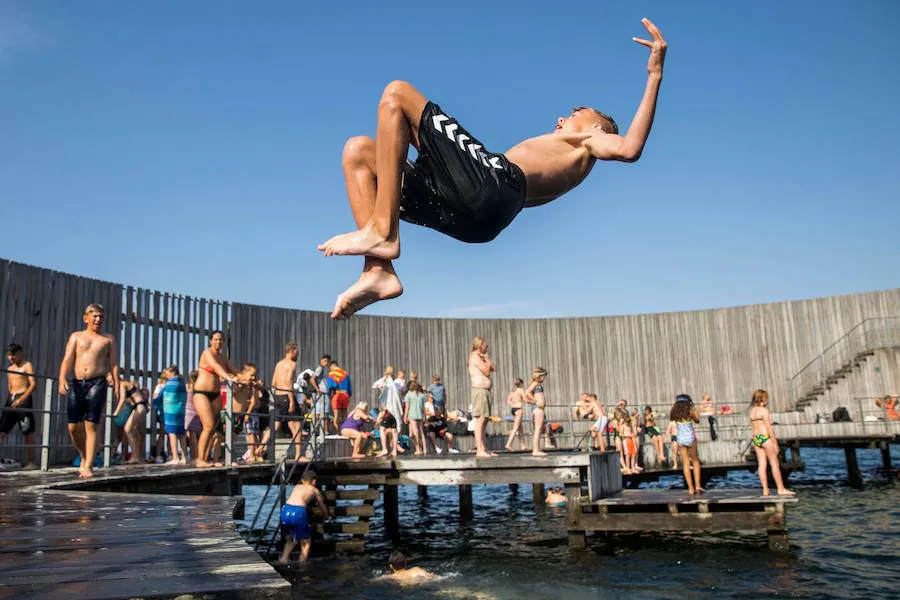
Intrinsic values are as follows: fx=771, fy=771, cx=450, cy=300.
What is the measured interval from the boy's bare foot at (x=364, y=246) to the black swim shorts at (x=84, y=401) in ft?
20.4

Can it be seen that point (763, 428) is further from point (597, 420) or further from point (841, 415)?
point (841, 415)

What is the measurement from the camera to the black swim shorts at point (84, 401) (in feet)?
26.9

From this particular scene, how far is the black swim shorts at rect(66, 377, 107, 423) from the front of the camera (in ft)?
26.9

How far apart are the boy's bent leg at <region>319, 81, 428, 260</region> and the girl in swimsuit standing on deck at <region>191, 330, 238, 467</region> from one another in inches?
308

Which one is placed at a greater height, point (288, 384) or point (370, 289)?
point (288, 384)

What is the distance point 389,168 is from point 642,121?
1.11 meters

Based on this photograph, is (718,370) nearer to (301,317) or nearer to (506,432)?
(506,432)

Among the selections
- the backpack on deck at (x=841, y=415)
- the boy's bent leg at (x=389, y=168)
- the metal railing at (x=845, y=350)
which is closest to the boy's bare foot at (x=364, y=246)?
the boy's bent leg at (x=389, y=168)

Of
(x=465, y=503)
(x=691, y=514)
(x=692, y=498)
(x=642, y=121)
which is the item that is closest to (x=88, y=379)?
(x=642, y=121)

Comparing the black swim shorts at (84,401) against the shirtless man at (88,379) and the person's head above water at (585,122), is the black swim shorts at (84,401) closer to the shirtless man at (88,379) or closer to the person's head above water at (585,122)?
the shirtless man at (88,379)

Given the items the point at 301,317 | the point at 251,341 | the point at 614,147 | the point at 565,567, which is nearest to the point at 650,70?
the point at 614,147

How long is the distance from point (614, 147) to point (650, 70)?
0.36 m

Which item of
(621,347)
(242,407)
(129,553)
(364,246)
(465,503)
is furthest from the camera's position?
(621,347)

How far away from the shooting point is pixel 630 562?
11.6 metres
